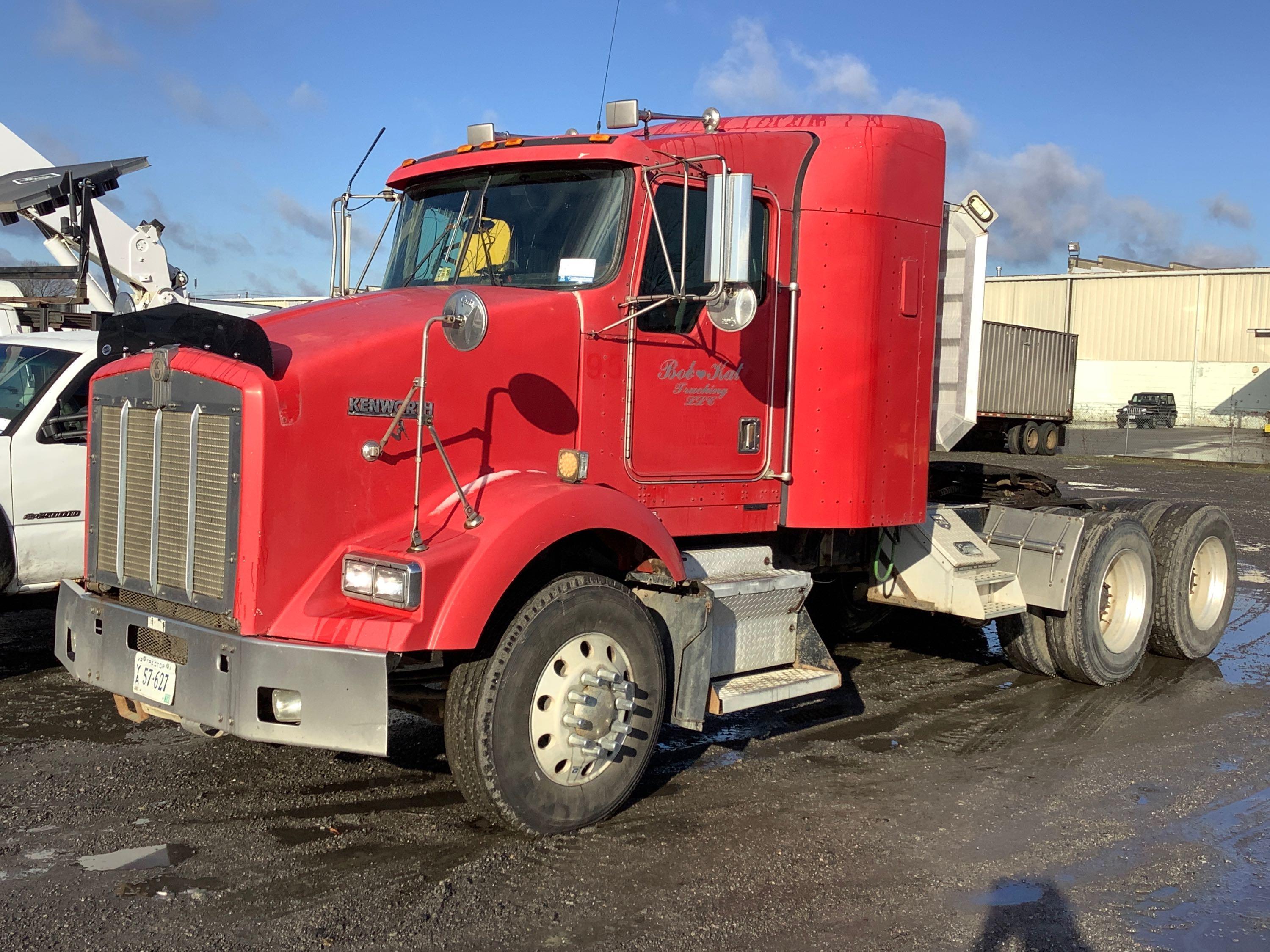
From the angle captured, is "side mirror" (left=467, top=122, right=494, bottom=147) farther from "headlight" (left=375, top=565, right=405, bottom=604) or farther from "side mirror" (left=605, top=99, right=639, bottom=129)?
"headlight" (left=375, top=565, right=405, bottom=604)

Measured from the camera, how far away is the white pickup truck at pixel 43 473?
746 centimetres

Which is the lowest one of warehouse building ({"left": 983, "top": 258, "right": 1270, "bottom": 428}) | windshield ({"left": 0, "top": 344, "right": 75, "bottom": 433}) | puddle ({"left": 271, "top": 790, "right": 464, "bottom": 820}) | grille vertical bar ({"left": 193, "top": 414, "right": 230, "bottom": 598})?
puddle ({"left": 271, "top": 790, "right": 464, "bottom": 820})

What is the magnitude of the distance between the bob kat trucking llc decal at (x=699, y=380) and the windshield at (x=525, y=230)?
581 mm

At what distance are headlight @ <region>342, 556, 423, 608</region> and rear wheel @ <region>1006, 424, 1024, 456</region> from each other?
3533cm

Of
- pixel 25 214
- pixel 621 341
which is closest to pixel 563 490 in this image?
pixel 621 341

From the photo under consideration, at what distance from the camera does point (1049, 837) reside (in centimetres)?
516

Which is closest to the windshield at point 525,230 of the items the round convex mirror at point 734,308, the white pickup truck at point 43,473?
the round convex mirror at point 734,308

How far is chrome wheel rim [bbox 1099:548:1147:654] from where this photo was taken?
8.36 m

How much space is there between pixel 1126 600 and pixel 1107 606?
0.16 meters

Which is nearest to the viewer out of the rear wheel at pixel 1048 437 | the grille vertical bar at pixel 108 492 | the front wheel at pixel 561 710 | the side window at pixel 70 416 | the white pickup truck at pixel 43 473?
the front wheel at pixel 561 710

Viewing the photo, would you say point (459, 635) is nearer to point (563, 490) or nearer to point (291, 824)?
point (563, 490)

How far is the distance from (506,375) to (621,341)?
66 cm

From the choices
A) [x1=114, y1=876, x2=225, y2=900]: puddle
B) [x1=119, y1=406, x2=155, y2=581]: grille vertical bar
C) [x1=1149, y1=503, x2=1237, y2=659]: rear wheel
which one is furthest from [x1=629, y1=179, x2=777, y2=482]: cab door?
[x1=1149, y1=503, x2=1237, y2=659]: rear wheel

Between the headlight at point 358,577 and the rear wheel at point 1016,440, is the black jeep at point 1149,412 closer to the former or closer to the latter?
the rear wheel at point 1016,440
